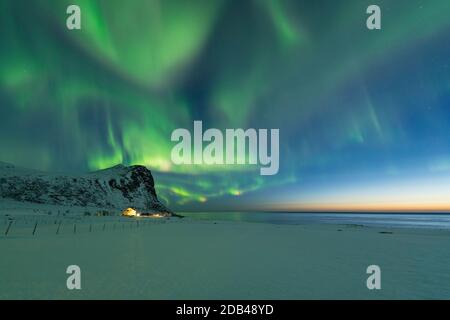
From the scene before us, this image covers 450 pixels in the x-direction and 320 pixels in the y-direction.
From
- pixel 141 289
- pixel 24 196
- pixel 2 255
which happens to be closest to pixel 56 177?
pixel 24 196

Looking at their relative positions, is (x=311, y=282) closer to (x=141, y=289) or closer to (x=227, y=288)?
(x=227, y=288)

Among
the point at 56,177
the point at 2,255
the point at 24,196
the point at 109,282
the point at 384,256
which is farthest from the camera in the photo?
the point at 56,177

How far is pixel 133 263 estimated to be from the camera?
61.1 feet

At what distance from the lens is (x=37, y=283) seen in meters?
13.2

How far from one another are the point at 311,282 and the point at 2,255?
21.4 metres

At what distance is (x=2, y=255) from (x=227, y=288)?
58.6 feet
